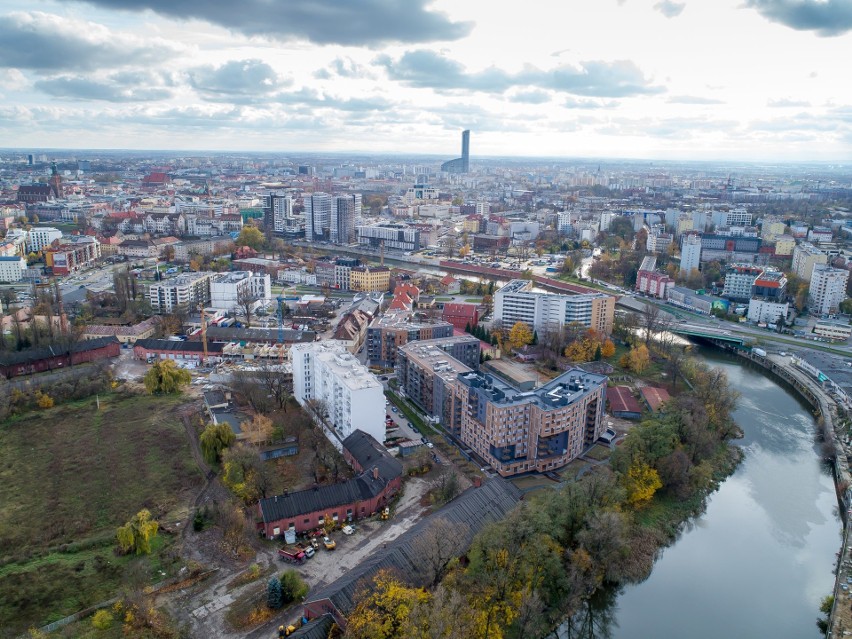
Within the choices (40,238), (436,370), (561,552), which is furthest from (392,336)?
(40,238)

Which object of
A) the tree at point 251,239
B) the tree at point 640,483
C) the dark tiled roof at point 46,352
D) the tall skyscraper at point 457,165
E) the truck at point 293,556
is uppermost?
the tall skyscraper at point 457,165

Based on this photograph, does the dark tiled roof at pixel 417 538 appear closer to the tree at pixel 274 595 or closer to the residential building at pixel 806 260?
the tree at pixel 274 595

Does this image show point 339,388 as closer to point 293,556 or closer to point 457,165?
point 293,556

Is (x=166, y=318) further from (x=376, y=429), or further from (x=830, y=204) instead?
(x=830, y=204)

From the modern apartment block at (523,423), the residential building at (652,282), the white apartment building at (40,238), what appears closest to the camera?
the modern apartment block at (523,423)

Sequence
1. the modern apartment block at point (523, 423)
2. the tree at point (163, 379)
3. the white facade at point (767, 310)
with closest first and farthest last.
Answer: the modern apartment block at point (523, 423)
the tree at point (163, 379)
the white facade at point (767, 310)

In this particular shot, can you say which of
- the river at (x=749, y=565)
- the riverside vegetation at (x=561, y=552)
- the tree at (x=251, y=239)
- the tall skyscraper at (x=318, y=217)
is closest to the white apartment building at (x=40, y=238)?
the tree at (x=251, y=239)

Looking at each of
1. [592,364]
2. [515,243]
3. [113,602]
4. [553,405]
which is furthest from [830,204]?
[113,602]
